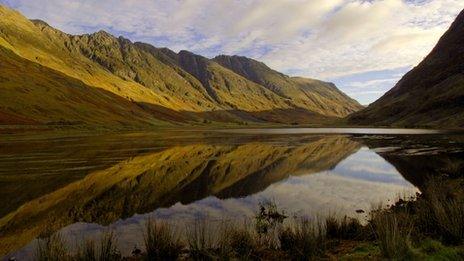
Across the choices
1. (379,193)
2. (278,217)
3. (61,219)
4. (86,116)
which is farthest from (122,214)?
(86,116)

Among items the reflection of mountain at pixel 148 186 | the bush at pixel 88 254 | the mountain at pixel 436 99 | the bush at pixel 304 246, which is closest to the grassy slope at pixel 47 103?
the reflection of mountain at pixel 148 186

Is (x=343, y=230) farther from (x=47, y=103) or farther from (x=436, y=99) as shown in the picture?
(x=47, y=103)

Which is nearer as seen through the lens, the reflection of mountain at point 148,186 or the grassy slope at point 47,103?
the reflection of mountain at point 148,186

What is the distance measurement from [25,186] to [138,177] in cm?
798

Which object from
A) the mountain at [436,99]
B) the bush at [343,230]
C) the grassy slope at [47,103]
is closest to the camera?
the bush at [343,230]

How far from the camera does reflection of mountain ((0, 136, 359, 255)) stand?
20.0 m

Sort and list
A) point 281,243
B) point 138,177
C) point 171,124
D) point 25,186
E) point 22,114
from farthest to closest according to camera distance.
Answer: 1. point 171,124
2. point 22,114
3. point 138,177
4. point 25,186
5. point 281,243

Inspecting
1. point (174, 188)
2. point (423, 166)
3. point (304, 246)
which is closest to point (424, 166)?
point (423, 166)

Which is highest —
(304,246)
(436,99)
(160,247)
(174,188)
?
(436,99)

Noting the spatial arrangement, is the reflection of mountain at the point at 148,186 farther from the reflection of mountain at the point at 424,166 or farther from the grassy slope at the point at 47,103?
the grassy slope at the point at 47,103

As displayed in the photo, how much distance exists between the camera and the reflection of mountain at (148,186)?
65.5 ft

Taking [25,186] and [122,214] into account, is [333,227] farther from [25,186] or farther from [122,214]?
[25,186]

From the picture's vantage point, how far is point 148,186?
29.5 m

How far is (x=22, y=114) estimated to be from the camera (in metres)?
133
